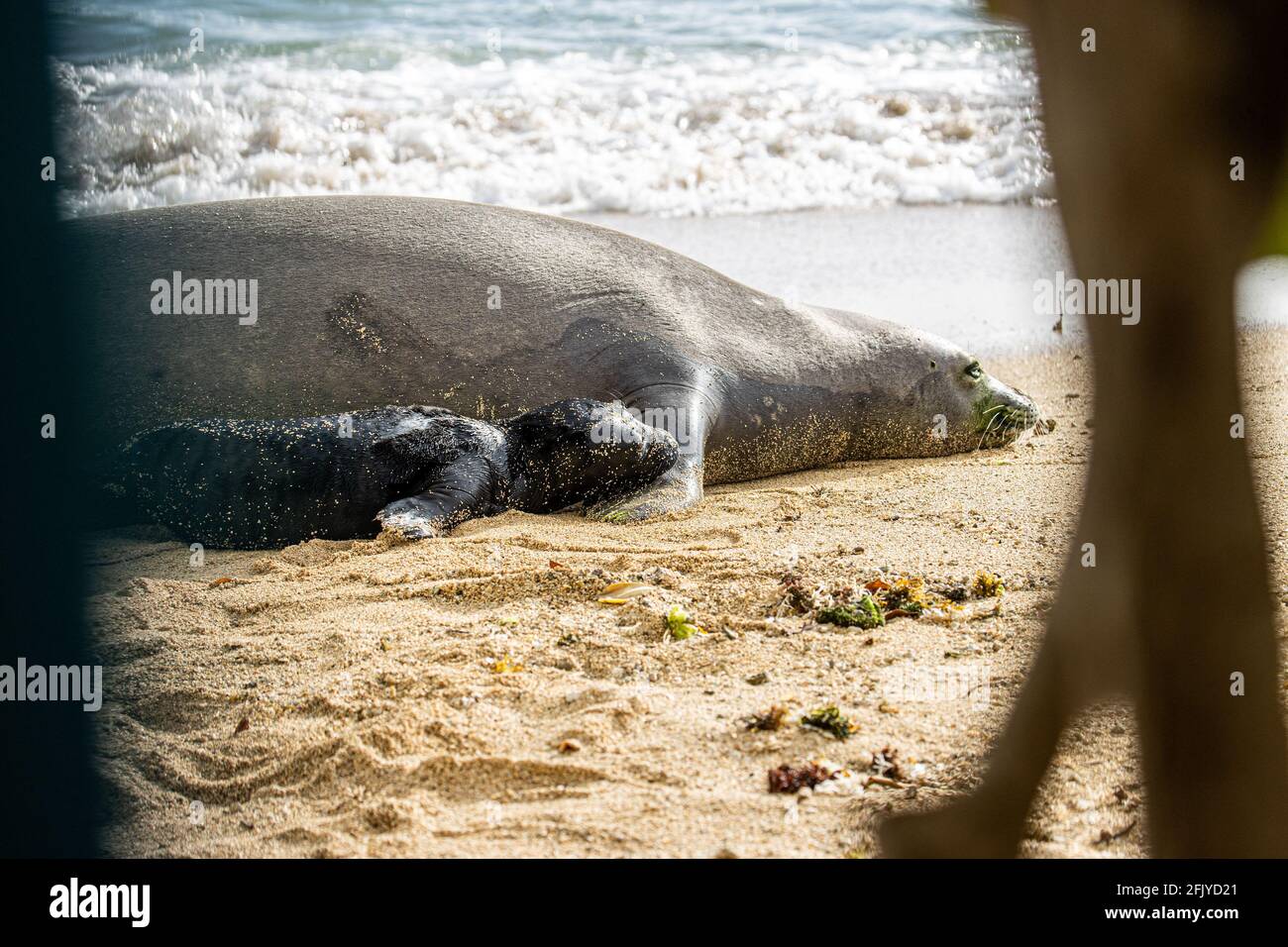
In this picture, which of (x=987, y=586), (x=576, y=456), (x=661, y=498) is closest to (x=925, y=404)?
(x=661, y=498)

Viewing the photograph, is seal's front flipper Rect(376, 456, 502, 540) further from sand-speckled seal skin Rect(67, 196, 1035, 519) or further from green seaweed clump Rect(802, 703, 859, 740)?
green seaweed clump Rect(802, 703, 859, 740)

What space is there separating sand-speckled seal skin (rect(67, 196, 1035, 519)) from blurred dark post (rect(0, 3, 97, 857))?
125 inches

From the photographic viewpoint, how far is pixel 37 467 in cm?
150

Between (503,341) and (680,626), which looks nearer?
(680,626)

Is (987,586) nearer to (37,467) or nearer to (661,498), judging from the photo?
(661,498)

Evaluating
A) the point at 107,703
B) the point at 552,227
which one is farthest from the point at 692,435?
the point at 107,703

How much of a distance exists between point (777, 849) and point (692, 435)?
3296 millimetres

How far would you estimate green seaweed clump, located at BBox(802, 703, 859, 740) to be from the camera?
262 cm

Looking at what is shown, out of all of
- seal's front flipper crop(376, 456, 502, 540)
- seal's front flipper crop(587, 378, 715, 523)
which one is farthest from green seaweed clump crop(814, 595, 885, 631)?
seal's front flipper crop(376, 456, 502, 540)

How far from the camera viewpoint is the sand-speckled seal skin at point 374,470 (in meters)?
4.63

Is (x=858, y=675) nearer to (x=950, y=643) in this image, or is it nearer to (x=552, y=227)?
(x=950, y=643)

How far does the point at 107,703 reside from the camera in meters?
3.02

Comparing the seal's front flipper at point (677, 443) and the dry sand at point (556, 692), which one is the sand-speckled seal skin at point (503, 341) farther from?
the dry sand at point (556, 692)

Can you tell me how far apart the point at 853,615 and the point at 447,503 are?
1886mm
